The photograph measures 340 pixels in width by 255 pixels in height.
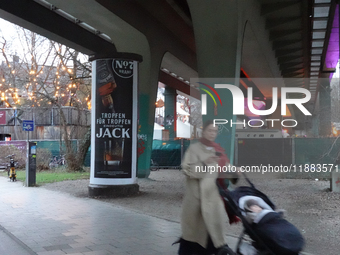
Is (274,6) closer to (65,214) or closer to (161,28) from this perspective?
(161,28)

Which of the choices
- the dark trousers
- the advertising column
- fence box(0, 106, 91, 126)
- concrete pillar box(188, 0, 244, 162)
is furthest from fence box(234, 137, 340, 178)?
the dark trousers

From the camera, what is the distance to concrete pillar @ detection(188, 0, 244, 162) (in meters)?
14.5

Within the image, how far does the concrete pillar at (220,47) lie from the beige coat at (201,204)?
1015cm

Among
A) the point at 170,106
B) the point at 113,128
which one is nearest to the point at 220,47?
the point at 113,128

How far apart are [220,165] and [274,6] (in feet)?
43.5

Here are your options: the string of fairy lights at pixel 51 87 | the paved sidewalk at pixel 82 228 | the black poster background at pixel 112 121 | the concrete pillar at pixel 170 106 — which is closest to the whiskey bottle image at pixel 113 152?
the black poster background at pixel 112 121

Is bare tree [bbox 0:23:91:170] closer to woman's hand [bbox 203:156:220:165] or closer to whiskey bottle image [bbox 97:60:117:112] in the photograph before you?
whiskey bottle image [bbox 97:60:117:112]

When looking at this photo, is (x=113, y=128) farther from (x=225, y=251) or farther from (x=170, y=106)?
(x=170, y=106)

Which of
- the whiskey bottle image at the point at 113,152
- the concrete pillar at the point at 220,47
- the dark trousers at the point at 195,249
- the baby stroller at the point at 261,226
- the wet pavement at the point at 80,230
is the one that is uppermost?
the concrete pillar at the point at 220,47

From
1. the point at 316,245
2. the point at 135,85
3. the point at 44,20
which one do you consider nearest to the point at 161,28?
the point at 44,20

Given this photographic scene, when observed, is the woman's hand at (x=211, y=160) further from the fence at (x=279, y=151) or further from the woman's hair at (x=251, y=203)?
the fence at (x=279, y=151)

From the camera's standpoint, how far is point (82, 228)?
8188 millimetres

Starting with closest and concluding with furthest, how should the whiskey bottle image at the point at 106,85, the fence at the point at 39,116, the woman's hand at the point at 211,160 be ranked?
the woman's hand at the point at 211,160 → the whiskey bottle image at the point at 106,85 → the fence at the point at 39,116

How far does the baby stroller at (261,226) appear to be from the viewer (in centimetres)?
419
